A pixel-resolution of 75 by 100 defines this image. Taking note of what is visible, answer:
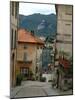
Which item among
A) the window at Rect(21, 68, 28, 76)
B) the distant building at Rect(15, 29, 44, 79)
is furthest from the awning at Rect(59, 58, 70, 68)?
the window at Rect(21, 68, 28, 76)

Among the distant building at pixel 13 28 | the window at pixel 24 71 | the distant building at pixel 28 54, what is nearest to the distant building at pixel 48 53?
the distant building at pixel 28 54

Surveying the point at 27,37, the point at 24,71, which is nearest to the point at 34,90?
the point at 24,71

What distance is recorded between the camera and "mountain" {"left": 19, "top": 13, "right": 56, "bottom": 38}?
218 cm

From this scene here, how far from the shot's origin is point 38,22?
7.28 feet

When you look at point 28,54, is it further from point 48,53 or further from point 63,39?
point 63,39

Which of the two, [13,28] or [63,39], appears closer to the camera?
[13,28]

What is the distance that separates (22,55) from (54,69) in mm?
331

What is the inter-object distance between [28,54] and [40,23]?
307 millimetres

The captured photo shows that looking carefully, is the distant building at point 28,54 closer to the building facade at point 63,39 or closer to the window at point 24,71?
the window at point 24,71

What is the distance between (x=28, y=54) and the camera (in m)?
2.19

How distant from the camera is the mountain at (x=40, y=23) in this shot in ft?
7.16

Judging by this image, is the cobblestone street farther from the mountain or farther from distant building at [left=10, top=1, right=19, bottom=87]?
the mountain

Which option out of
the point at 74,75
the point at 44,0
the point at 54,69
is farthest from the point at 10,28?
the point at 74,75

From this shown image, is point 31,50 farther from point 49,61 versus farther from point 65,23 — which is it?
point 65,23
